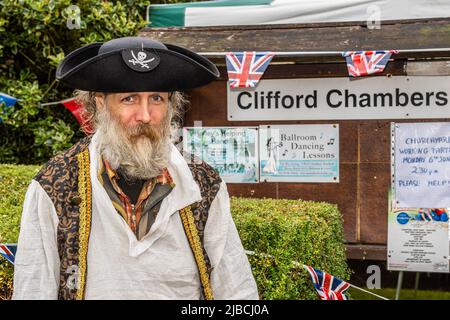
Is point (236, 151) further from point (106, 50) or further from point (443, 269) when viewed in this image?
point (106, 50)

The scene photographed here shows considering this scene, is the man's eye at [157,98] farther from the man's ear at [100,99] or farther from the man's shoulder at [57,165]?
the man's shoulder at [57,165]

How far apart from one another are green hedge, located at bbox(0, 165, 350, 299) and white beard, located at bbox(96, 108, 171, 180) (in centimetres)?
123

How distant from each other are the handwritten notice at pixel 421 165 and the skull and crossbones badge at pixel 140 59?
429 cm

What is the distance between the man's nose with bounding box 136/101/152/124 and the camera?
2850 millimetres

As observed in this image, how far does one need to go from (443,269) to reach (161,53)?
4774 mm

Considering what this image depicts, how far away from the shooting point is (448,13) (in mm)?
6746

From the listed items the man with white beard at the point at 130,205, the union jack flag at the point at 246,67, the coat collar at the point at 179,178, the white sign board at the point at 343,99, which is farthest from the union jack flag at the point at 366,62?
the coat collar at the point at 179,178

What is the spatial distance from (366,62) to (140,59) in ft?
12.3

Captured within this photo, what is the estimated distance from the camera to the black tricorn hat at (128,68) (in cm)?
281

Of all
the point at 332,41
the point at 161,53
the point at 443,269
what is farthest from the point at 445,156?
the point at 161,53

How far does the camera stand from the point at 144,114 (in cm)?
285

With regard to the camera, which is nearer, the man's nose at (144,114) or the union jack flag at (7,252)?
the man's nose at (144,114)

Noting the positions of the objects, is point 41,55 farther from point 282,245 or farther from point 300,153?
point 282,245

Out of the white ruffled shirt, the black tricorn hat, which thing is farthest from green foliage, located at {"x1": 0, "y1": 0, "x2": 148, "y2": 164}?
the white ruffled shirt
